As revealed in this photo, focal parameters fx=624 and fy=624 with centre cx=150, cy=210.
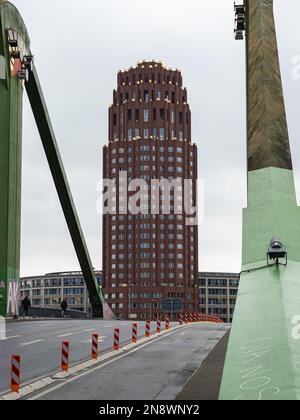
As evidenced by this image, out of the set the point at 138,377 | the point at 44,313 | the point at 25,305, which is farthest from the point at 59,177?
the point at 138,377

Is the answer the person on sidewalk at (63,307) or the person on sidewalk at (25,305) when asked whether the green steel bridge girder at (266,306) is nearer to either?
the person on sidewalk at (25,305)

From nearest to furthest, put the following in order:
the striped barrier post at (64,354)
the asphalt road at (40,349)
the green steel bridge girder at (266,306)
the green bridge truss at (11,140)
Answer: the green steel bridge girder at (266,306), the striped barrier post at (64,354), the asphalt road at (40,349), the green bridge truss at (11,140)

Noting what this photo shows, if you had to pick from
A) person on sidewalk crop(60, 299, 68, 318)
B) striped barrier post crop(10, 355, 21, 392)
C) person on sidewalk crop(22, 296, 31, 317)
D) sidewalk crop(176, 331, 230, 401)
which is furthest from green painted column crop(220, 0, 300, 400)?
person on sidewalk crop(60, 299, 68, 318)

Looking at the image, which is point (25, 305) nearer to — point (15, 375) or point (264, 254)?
point (15, 375)

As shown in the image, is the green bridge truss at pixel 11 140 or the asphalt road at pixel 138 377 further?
the green bridge truss at pixel 11 140

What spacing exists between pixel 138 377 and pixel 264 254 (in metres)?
6.46

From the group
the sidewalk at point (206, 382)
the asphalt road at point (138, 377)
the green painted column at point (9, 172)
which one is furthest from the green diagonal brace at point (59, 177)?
the sidewalk at point (206, 382)

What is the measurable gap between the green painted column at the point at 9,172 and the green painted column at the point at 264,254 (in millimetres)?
40485

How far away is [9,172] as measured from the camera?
184 feet

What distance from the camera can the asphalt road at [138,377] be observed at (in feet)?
47.7

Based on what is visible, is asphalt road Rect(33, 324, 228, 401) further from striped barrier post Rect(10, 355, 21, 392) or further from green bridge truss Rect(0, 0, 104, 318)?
green bridge truss Rect(0, 0, 104, 318)

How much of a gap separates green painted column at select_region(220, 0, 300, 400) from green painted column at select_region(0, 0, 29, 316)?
40.5 meters

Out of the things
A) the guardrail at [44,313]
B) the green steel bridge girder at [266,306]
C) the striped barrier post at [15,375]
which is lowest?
the guardrail at [44,313]

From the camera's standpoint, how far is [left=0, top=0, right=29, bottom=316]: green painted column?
54.5 meters
